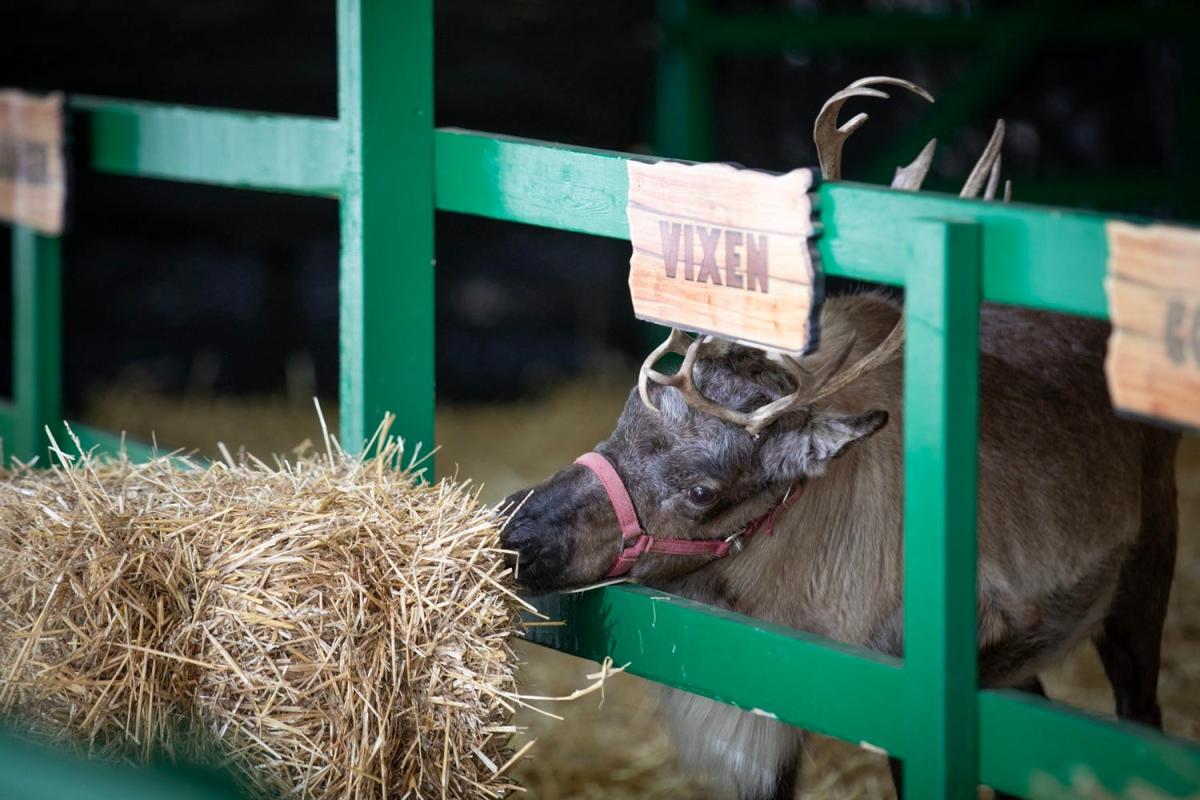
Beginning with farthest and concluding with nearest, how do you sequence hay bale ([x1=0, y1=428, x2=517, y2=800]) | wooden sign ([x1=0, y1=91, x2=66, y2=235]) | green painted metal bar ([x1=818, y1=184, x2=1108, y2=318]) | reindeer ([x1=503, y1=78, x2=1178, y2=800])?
wooden sign ([x1=0, y1=91, x2=66, y2=235]) → reindeer ([x1=503, y1=78, x2=1178, y2=800]) → hay bale ([x1=0, y1=428, x2=517, y2=800]) → green painted metal bar ([x1=818, y1=184, x2=1108, y2=318])

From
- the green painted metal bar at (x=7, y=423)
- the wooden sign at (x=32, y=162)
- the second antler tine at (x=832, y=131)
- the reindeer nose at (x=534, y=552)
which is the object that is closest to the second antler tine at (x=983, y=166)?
the second antler tine at (x=832, y=131)

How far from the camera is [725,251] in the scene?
2.46 meters

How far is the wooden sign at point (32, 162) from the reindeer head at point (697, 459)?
1826 mm

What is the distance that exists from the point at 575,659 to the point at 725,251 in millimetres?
2627

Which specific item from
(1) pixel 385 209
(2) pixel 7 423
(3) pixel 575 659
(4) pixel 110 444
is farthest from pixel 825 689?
(2) pixel 7 423

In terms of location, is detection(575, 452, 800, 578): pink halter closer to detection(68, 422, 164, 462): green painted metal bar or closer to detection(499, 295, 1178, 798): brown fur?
detection(499, 295, 1178, 798): brown fur

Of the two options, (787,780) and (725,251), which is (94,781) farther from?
(787,780)

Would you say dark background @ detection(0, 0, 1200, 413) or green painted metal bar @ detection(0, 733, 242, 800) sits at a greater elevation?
dark background @ detection(0, 0, 1200, 413)

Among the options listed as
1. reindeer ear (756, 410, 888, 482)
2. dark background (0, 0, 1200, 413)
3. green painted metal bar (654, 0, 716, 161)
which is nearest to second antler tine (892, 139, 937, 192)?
reindeer ear (756, 410, 888, 482)

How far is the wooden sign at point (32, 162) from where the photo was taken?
3.97 m

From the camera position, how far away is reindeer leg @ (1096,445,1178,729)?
3.71 metres

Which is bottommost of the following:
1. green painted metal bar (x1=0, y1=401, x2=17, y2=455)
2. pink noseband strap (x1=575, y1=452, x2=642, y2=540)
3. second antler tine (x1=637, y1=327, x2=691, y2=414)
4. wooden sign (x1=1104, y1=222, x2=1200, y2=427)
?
green painted metal bar (x1=0, y1=401, x2=17, y2=455)

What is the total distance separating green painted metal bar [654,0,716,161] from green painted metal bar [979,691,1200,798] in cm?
494

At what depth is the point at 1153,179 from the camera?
7125 mm
